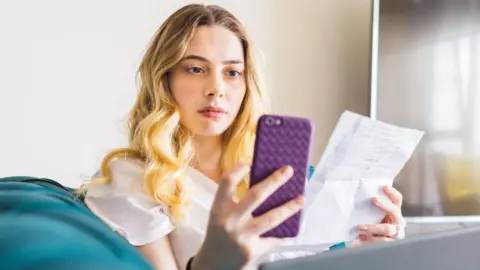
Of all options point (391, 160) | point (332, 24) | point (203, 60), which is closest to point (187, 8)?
point (203, 60)

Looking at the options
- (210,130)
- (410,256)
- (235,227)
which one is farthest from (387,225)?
(410,256)

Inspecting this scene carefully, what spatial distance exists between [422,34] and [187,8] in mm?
1281

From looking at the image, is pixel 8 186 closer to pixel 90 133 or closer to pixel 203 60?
pixel 203 60

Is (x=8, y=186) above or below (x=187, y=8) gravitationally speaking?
below

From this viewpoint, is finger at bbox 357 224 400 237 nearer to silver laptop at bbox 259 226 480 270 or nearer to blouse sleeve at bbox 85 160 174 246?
blouse sleeve at bbox 85 160 174 246

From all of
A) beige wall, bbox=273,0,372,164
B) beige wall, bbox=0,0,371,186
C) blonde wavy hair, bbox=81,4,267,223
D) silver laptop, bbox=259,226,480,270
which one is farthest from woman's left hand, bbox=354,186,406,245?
beige wall, bbox=273,0,372,164

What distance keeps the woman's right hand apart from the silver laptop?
22 cm

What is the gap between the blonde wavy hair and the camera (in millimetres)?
1109

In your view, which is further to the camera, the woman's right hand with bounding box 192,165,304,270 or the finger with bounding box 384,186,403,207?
the finger with bounding box 384,186,403,207

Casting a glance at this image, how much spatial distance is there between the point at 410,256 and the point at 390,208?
0.55 meters

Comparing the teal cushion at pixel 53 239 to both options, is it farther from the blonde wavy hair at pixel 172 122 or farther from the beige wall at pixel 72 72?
the beige wall at pixel 72 72

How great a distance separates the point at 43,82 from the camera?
75.9 inches

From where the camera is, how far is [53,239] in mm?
602

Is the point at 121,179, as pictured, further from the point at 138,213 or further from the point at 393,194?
the point at 393,194
